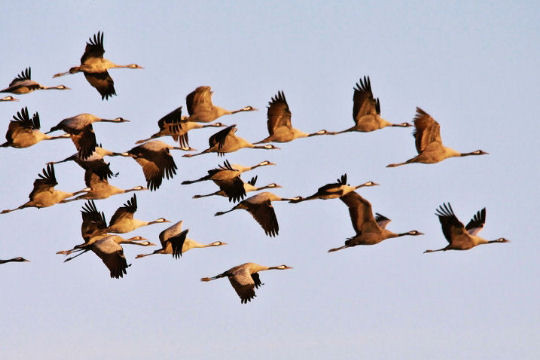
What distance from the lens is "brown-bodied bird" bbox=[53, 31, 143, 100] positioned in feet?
123

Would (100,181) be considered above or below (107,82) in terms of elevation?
below

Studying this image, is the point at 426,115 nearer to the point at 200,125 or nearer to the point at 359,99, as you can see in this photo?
the point at 359,99

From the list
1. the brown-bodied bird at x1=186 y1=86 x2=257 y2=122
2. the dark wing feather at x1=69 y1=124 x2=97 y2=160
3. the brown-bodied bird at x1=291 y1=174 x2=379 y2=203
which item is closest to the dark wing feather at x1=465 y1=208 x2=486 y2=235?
the brown-bodied bird at x1=291 y1=174 x2=379 y2=203

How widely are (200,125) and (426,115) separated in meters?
5.84

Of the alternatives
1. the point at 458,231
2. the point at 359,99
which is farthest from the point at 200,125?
the point at 458,231

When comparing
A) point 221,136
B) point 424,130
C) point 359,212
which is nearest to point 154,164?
point 221,136

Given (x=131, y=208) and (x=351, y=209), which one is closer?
(x=351, y=209)

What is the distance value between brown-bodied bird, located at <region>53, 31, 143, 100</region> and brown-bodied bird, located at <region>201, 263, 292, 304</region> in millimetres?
5211

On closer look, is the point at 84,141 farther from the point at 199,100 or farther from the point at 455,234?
the point at 455,234

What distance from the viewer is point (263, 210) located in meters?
38.1

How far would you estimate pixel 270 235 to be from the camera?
3775 centimetres

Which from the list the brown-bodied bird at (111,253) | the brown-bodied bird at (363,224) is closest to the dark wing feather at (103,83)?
the brown-bodied bird at (111,253)

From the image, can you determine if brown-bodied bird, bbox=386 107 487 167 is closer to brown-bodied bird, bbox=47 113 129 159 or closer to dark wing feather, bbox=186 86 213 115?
dark wing feather, bbox=186 86 213 115

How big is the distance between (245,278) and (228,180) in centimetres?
253
